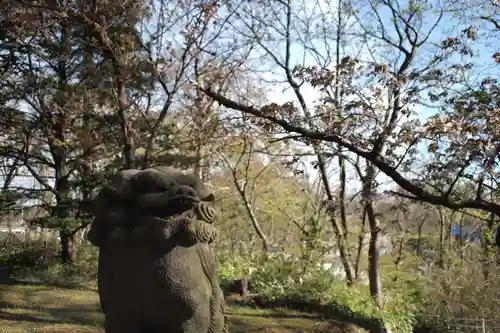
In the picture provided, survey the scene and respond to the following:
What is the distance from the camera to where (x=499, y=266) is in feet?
28.9

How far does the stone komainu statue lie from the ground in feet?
12.4

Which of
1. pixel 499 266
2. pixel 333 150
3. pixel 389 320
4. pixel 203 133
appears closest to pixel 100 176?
pixel 203 133

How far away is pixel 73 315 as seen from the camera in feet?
23.2

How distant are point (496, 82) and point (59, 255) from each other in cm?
829

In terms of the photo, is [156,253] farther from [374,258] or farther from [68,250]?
[374,258]

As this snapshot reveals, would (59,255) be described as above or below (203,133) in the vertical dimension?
below

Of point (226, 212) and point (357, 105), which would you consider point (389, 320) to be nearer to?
point (357, 105)

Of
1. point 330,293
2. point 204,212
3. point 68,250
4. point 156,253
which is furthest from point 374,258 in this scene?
point 156,253

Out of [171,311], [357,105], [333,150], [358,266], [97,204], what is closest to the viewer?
[171,311]

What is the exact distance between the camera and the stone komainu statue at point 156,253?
9.91ft

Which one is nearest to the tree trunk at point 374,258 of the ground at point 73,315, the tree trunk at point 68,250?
the ground at point 73,315

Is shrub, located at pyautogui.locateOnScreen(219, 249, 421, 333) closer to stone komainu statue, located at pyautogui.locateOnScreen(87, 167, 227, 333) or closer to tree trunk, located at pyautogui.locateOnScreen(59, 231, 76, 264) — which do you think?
tree trunk, located at pyautogui.locateOnScreen(59, 231, 76, 264)

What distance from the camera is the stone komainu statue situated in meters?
3.02

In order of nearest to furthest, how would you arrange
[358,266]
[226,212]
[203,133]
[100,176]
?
[100,176]
[203,133]
[358,266]
[226,212]
